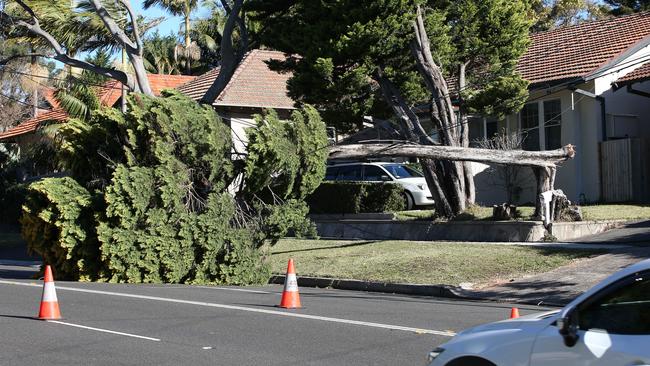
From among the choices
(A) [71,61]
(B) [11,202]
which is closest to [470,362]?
(A) [71,61]

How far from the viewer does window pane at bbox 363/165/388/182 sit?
27484mm

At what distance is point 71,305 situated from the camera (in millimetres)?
13141

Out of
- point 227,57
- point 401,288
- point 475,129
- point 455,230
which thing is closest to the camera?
point 401,288

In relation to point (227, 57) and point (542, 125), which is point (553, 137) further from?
point (227, 57)

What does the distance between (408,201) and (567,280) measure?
468 inches

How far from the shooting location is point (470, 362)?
18.7ft

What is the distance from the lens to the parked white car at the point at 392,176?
87.4 feet

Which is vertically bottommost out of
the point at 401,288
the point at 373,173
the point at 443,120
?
the point at 401,288

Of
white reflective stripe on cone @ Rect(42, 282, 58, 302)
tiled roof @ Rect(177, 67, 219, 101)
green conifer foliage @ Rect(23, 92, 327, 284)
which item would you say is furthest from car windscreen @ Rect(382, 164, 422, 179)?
white reflective stripe on cone @ Rect(42, 282, 58, 302)

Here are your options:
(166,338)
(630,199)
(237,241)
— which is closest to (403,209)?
(630,199)

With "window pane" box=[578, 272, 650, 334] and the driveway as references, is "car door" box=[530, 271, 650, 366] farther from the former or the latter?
the driveway

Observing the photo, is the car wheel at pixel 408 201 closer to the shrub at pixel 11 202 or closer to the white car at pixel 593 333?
the shrub at pixel 11 202

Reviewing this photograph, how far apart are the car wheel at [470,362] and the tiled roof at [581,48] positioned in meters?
21.0

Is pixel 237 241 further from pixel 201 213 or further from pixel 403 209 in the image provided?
pixel 403 209
